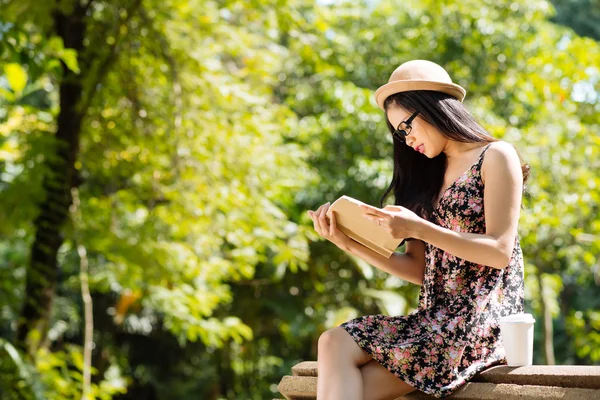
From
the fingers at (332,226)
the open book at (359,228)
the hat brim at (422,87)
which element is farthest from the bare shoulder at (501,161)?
the fingers at (332,226)

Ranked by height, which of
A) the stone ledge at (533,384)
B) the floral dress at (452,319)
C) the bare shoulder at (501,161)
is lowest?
the stone ledge at (533,384)

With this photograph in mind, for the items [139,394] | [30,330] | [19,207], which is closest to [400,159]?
[19,207]

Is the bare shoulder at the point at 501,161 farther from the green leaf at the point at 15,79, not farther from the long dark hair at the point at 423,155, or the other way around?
the green leaf at the point at 15,79

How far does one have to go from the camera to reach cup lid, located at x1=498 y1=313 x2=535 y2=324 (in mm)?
2449

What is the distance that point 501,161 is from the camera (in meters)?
2.41

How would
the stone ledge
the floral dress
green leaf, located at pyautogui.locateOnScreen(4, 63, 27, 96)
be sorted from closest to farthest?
the stone ledge
the floral dress
green leaf, located at pyautogui.locateOnScreen(4, 63, 27, 96)

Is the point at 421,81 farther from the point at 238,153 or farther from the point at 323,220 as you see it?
the point at 238,153

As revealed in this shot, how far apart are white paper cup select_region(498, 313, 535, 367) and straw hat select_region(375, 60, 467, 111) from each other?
696mm

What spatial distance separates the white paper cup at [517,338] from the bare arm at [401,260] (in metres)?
0.33

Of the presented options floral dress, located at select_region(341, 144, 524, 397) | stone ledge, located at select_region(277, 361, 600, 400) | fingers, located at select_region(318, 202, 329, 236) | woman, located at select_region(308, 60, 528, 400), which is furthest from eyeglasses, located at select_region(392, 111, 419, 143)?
stone ledge, located at select_region(277, 361, 600, 400)

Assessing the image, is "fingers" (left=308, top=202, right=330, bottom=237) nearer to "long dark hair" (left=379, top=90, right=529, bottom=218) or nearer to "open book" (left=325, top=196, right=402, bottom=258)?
"open book" (left=325, top=196, right=402, bottom=258)

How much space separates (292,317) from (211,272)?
8.08 ft

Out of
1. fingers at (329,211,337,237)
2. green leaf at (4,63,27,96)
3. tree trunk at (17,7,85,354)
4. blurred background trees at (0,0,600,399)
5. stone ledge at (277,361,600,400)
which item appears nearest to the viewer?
stone ledge at (277,361,600,400)

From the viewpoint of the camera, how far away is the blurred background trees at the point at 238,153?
21.7 feet
